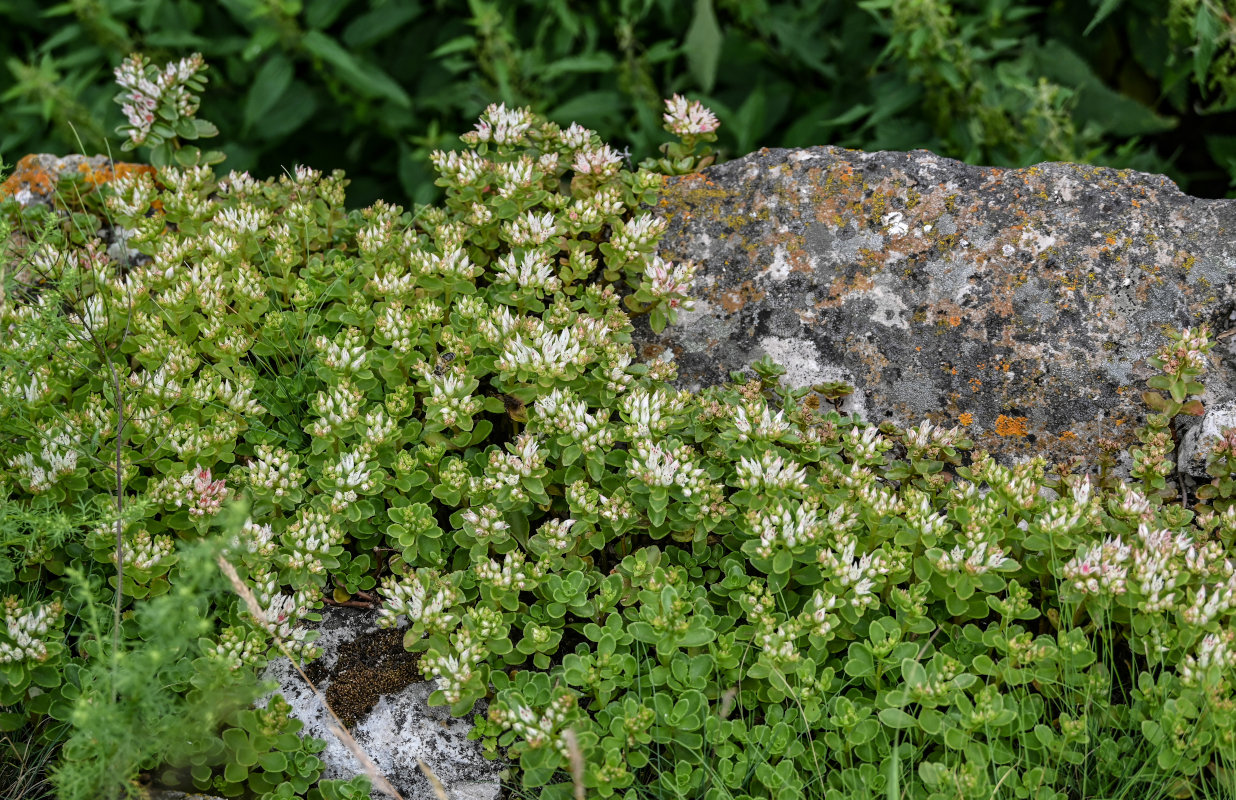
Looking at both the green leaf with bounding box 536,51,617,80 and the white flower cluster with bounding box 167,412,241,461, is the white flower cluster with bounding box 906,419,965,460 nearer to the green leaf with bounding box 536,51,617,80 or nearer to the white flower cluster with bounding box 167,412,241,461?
the white flower cluster with bounding box 167,412,241,461

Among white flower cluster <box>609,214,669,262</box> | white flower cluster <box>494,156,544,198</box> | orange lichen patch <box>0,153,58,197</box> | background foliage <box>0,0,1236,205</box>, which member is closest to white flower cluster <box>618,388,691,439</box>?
white flower cluster <box>609,214,669,262</box>

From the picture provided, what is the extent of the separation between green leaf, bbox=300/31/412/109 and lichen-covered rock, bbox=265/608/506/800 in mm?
3333

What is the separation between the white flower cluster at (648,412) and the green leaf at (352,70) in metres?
2.95

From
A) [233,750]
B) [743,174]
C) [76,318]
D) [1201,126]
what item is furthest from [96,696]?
[1201,126]

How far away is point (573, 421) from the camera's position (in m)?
3.34

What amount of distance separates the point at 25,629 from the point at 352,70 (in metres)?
3.57

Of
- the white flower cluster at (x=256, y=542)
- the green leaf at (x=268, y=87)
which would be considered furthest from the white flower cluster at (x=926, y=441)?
the green leaf at (x=268, y=87)

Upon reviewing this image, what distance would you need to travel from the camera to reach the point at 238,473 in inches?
136

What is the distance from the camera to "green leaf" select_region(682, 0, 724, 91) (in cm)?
558

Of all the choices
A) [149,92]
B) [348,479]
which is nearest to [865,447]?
[348,479]

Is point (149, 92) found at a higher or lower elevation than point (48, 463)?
higher

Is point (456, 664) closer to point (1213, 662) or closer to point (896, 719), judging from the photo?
point (896, 719)

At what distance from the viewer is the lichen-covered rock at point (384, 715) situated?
3.05 meters

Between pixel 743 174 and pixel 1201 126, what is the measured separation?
13.0 feet
